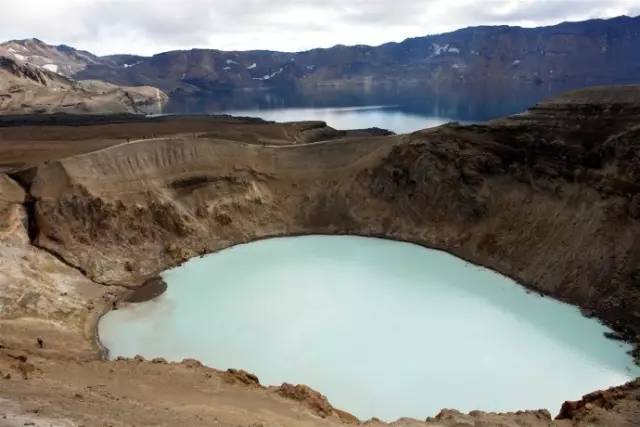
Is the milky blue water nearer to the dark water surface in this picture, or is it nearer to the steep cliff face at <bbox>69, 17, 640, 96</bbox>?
the dark water surface

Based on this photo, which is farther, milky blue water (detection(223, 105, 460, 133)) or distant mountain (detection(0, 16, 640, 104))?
distant mountain (detection(0, 16, 640, 104))

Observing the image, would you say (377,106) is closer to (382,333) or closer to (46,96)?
(46,96)

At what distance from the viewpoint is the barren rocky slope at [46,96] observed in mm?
89812

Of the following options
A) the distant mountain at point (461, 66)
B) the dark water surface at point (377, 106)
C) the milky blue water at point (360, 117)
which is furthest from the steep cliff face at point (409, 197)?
the distant mountain at point (461, 66)

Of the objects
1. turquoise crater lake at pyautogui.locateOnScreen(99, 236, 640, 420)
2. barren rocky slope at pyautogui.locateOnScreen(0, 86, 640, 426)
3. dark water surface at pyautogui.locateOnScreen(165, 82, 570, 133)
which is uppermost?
barren rocky slope at pyautogui.locateOnScreen(0, 86, 640, 426)

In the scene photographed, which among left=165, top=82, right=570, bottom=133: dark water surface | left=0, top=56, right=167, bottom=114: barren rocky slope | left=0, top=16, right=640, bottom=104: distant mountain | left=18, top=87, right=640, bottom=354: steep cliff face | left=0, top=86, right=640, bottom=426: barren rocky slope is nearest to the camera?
left=0, top=86, right=640, bottom=426: barren rocky slope

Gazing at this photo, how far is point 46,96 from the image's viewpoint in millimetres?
95188

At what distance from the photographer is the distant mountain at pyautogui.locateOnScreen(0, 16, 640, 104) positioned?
530 feet

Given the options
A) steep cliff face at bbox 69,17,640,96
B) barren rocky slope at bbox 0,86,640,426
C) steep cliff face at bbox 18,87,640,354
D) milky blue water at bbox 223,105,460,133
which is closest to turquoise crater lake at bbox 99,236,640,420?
barren rocky slope at bbox 0,86,640,426

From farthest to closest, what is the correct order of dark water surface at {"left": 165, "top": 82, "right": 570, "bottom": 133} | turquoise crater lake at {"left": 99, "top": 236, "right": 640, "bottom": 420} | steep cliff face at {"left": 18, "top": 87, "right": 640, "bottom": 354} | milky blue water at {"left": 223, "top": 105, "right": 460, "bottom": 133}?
dark water surface at {"left": 165, "top": 82, "right": 570, "bottom": 133} < milky blue water at {"left": 223, "top": 105, "right": 460, "bottom": 133} < steep cliff face at {"left": 18, "top": 87, "right": 640, "bottom": 354} < turquoise crater lake at {"left": 99, "top": 236, "right": 640, "bottom": 420}

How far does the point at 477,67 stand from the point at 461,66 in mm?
5999

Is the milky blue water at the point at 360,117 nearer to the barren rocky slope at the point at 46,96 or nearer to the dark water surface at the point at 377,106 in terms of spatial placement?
the dark water surface at the point at 377,106

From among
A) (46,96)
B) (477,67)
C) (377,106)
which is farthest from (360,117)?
(477,67)

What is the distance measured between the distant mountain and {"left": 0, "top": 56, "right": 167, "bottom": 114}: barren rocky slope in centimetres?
5247
